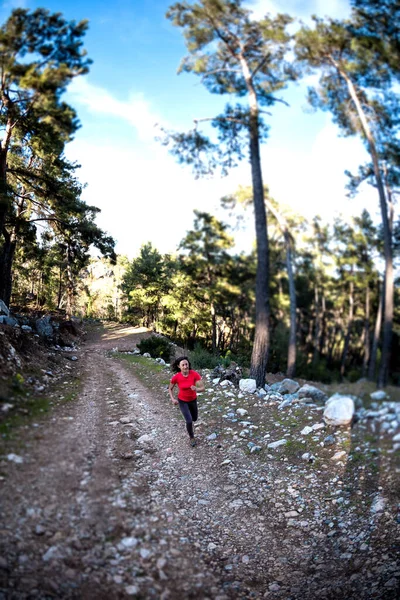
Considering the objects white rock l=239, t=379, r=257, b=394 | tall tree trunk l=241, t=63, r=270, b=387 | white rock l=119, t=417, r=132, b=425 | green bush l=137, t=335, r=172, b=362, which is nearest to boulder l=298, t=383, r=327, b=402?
white rock l=239, t=379, r=257, b=394

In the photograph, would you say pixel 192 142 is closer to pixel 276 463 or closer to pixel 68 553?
pixel 276 463

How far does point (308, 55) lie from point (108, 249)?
9.93 meters

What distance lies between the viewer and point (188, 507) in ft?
14.4

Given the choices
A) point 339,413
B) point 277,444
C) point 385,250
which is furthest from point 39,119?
point 385,250

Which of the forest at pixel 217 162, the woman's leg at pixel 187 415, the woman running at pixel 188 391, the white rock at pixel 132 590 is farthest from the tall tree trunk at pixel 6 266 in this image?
the white rock at pixel 132 590

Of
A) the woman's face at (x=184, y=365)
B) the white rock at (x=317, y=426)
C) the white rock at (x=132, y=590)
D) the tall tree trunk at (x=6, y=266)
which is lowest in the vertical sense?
the white rock at (x=317, y=426)

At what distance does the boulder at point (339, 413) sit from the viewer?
655 cm

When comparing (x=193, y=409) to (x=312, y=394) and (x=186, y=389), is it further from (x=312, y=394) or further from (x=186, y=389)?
(x=312, y=394)

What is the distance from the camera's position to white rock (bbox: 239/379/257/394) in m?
9.34

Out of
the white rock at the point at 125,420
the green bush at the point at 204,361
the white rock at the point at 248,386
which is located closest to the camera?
the white rock at the point at 125,420

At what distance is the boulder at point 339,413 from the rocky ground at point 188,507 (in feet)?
0.63

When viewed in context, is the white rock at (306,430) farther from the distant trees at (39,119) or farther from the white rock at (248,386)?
the distant trees at (39,119)

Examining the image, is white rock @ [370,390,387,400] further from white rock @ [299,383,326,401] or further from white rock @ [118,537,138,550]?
white rock @ [118,537,138,550]

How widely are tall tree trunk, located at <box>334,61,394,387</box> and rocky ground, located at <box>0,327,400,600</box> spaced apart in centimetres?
399
